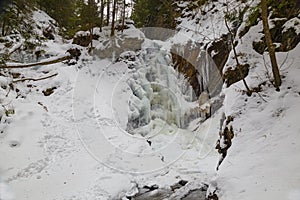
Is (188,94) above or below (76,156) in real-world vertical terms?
above

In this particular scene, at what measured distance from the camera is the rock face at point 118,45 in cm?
1239

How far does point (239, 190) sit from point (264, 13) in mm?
3227

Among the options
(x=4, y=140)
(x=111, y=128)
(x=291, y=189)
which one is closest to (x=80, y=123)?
(x=111, y=128)

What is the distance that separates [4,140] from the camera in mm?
7008

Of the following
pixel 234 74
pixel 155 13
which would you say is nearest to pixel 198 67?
pixel 234 74

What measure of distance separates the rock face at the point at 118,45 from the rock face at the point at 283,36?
23.6 feet

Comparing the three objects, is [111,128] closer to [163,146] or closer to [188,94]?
[163,146]

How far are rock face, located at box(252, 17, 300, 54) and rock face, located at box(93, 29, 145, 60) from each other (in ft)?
23.6

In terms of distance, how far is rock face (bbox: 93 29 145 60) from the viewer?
40.7ft

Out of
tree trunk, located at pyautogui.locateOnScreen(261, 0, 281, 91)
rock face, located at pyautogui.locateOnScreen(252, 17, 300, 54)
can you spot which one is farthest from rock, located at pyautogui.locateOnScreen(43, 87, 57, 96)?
tree trunk, located at pyautogui.locateOnScreen(261, 0, 281, 91)

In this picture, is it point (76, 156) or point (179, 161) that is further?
point (179, 161)

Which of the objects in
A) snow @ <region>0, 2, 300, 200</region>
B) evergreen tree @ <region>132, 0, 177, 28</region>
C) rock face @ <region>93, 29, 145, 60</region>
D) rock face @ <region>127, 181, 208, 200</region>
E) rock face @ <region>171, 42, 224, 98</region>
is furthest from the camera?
evergreen tree @ <region>132, 0, 177, 28</region>

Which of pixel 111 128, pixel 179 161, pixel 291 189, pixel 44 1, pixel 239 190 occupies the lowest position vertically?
pixel 179 161

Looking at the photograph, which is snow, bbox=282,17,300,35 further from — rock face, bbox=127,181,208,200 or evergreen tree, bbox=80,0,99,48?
evergreen tree, bbox=80,0,99,48
